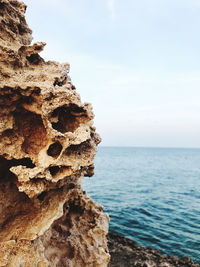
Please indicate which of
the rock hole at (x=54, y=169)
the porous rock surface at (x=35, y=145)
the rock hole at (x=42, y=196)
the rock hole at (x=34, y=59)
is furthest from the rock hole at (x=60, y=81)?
the rock hole at (x=42, y=196)

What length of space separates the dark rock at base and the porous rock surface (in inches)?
187

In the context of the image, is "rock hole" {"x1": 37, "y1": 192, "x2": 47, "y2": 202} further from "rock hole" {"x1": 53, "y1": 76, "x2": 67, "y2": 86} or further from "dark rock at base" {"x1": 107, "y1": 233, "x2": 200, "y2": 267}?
"dark rock at base" {"x1": 107, "y1": 233, "x2": 200, "y2": 267}

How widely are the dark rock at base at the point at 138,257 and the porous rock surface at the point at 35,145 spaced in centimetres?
476

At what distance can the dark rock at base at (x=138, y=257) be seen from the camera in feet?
30.6

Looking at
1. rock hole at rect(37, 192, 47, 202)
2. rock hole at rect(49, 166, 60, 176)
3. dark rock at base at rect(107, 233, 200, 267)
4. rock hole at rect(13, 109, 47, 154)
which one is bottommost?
dark rock at base at rect(107, 233, 200, 267)

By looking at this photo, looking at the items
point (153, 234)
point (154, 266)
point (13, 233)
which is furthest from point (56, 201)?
point (153, 234)

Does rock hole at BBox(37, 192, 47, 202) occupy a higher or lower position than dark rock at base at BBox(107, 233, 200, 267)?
higher

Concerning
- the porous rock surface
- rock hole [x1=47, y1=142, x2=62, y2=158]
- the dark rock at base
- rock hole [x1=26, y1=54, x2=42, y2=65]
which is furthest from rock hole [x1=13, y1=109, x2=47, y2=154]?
the dark rock at base

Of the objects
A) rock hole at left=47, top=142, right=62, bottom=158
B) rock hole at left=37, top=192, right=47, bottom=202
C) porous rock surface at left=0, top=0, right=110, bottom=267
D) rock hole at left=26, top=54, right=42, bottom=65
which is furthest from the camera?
rock hole at left=26, top=54, right=42, bottom=65

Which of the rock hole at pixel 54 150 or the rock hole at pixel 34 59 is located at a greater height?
the rock hole at pixel 34 59

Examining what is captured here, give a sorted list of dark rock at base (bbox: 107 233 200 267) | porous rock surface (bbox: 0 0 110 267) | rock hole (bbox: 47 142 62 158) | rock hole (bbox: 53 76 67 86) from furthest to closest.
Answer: dark rock at base (bbox: 107 233 200 267)
rock hole (bbox: 53 76 67 86)
rock hole (bbox: 47 142 62 158)
porous rock surface (bbox: 0 0 110 267)

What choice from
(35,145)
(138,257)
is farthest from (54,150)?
(138,257)

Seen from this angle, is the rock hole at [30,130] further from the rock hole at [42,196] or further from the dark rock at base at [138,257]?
the dark rock at base at [138,257]

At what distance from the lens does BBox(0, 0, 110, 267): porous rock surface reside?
13.3ft
